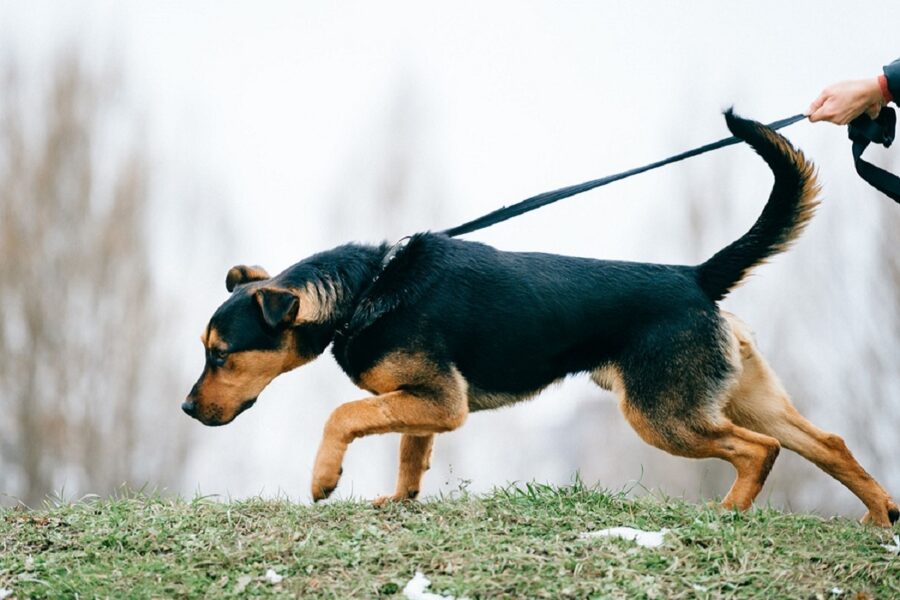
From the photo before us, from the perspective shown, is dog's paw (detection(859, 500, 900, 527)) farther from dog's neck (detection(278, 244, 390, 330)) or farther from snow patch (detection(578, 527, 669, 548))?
dog's neck (detection(278, 244, 390, 330))

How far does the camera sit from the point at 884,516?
20.1ft

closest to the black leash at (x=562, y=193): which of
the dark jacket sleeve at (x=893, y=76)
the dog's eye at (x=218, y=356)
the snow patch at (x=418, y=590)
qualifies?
the dark jacket sleeve at (x=893, y=76)

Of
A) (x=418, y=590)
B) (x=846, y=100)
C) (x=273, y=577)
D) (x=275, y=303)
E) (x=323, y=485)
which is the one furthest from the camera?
(x=275, y=303)

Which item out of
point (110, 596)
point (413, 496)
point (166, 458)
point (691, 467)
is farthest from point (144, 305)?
point (110, 596)

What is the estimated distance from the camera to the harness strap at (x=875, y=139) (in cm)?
577

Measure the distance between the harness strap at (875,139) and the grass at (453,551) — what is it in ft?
6.61

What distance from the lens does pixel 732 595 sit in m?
4.71

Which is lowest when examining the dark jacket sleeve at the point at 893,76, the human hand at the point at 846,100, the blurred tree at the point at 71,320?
the blurred tree at the point at 71,320

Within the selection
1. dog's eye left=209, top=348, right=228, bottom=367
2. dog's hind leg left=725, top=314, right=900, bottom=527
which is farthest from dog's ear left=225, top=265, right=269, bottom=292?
dog's hind leg left=725, top=314, right=900, bottom=527

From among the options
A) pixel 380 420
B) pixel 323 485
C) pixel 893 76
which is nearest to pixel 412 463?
pixel 380 420

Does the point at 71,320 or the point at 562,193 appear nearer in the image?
the point at 562,193

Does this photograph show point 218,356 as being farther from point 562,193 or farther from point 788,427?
point 788,427

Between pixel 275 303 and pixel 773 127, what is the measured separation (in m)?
3.30

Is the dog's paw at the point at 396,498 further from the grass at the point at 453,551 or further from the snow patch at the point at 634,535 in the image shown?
the snow patch at the point at 634,535
